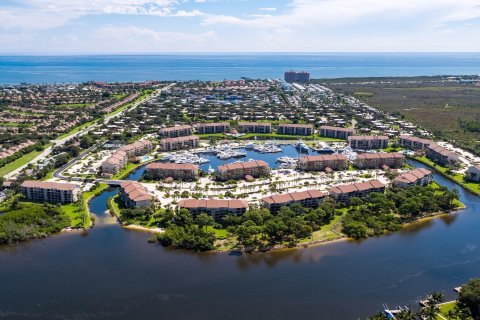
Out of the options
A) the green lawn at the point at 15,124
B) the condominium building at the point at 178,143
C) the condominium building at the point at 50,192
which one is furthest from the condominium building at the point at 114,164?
the green lawn at the point at 15,124

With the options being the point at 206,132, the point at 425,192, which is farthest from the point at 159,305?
the point at 206,132

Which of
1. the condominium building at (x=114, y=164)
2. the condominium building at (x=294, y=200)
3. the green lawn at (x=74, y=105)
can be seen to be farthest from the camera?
the green lawn at (x=74, y=105)

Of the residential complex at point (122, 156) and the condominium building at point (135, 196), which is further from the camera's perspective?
the residential complex at point (122, 156)

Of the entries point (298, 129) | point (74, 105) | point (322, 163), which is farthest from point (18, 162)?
point (74, 105)

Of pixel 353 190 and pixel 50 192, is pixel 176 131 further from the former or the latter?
pixel 353 190

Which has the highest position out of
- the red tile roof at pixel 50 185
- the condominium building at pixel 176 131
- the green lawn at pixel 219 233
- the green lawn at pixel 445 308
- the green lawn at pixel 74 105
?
the green lawn at pixel 74 105

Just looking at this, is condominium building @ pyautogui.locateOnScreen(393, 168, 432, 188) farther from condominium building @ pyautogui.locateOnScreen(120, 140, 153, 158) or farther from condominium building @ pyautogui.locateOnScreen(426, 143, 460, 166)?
condominium building @ pyautogui.locateOnScreen(120, 140, 153, 158)

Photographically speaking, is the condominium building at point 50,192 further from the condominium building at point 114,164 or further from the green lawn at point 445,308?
the green lawn at point 445,308
